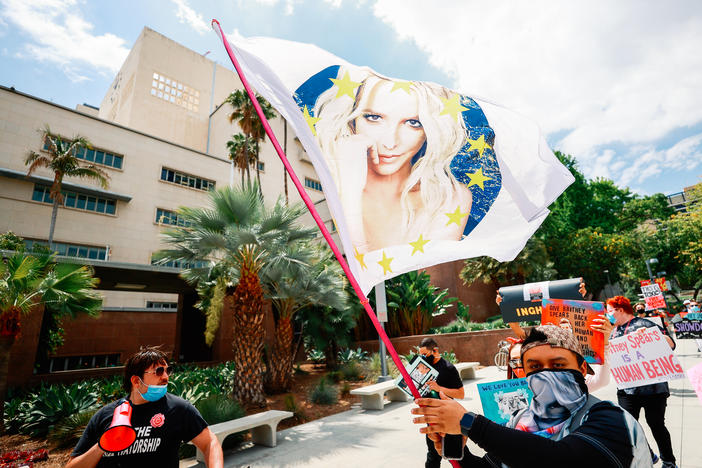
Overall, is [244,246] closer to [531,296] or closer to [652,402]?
[531,296]

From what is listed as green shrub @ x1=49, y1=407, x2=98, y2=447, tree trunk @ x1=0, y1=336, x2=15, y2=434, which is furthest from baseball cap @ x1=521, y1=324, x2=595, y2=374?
tree trunk @ x1=0, y1=336, x2=15, y2=434

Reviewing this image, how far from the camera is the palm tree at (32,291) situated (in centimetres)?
787

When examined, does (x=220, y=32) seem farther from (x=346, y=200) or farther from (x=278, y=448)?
(x=278, y=448)

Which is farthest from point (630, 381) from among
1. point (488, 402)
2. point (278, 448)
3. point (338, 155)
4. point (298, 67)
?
point (278, 448)

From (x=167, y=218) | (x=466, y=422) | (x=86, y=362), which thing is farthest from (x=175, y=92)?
(x=466, y=422)

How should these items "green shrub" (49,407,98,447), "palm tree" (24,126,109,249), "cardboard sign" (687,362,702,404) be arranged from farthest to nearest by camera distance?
"palm tree" (24,126,109,249) < "green shrub" (49,407,98,447) < "cardboard sign" (687,362,702,404)

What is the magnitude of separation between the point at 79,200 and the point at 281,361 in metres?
21.7

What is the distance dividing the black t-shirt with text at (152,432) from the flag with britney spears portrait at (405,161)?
1.73 metres

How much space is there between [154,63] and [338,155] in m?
42.1

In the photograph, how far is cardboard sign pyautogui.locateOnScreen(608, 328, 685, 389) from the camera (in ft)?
11.5

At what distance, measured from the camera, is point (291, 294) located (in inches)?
527

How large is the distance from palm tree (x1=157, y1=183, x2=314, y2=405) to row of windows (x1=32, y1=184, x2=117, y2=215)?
763 inches

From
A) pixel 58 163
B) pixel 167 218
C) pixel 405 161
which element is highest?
pixel 58 163

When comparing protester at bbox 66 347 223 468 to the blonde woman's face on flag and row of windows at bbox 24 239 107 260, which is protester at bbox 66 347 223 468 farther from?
row of windows at bbox 24 239 107 260
